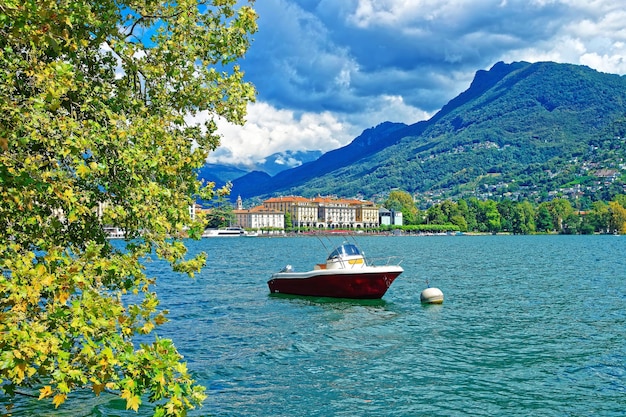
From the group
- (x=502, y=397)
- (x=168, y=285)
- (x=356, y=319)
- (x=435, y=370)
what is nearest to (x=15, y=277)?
(x=502, y=397)

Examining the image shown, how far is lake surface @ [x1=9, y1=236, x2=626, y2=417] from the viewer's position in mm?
13930

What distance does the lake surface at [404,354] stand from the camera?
1393cm

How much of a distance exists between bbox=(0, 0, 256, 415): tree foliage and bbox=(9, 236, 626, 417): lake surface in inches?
261

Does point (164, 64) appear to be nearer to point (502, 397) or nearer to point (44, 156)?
point (44, 156)

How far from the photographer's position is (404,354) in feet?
63.2

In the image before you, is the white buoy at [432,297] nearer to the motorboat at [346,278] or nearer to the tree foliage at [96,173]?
the motorboat at [346,278]

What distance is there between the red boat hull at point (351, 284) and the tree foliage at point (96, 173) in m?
23.0

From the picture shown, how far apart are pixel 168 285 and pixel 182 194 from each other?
38480 millimetres

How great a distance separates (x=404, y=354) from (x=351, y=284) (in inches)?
545

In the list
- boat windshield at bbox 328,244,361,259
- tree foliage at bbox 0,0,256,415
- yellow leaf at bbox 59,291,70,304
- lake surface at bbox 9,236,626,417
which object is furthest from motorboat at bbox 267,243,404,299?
yellow leaf at bbox 59,291,70,304

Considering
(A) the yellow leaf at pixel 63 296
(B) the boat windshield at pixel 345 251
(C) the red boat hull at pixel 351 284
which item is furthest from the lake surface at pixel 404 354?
(A) the yellow leaf at pixel 63 296

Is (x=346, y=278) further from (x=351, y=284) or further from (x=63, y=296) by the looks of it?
(x=63, y=296)

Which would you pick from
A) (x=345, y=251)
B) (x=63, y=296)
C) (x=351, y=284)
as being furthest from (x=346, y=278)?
(x=63, y=296)

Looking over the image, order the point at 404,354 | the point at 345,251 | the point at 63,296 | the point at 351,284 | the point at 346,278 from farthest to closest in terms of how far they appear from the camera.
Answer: the point at 345,251, the point at 351,284, the point at 346,278, the point at 404,354, the point at 63,296
